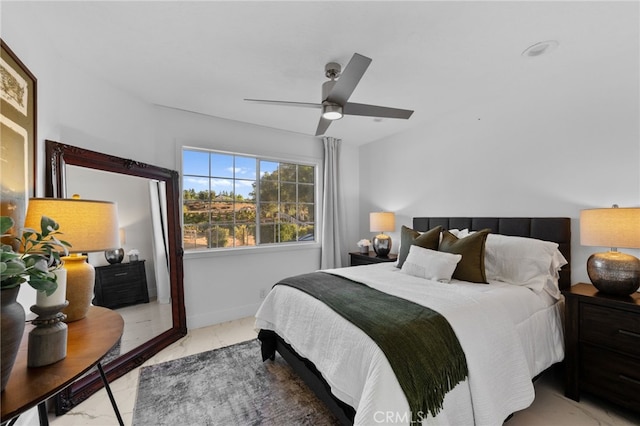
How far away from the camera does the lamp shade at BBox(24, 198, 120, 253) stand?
1321 millimetres

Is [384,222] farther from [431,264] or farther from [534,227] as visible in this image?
[534,227]

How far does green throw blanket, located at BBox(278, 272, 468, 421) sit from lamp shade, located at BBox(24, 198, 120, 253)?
1.36 metres

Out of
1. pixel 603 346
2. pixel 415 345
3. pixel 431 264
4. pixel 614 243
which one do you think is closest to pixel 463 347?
pixel 415 345

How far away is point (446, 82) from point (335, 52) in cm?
117

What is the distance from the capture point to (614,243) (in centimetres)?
186

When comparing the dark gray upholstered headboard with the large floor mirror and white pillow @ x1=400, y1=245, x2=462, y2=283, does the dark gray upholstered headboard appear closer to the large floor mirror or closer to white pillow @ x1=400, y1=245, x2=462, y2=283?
white pillow @ x1=400, y1=245, x2=462, y2=283

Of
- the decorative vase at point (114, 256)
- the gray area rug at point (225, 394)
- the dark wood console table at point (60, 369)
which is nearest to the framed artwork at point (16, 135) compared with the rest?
the dark wood console table at point (60, 369)

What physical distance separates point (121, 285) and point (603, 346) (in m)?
3.76

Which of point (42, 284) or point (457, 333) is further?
point (457, 333)

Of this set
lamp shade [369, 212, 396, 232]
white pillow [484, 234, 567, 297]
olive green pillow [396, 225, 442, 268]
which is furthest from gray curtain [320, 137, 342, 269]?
white pillow [484, 234, 567, 297]

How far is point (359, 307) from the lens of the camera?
175cm

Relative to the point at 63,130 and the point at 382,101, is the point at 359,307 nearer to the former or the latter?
the point at 382,101

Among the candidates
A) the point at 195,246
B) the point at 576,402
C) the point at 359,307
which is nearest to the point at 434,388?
the point at 359,307

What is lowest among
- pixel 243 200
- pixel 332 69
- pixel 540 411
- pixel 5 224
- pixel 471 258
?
pixel 540 411
